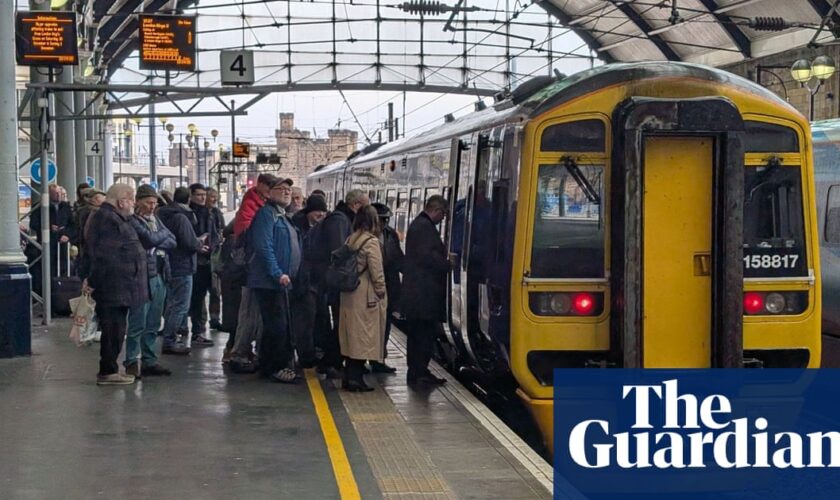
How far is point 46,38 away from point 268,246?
715 cm

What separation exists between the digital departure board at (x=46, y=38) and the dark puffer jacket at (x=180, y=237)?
14.8 feet

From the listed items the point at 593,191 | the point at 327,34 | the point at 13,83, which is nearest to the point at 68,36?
the point at 13,83

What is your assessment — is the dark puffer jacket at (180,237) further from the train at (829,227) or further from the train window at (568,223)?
the train at (829,227)

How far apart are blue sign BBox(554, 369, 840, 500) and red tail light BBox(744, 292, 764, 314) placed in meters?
0.41

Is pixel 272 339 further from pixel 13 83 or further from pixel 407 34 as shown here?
pixel 407 34

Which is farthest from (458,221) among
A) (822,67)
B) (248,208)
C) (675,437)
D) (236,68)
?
(236,68)

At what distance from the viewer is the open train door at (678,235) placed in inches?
303

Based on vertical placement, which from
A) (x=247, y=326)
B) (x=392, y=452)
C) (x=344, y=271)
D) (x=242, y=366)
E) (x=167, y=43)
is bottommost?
(x=392, y=452)

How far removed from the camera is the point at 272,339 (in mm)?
10398

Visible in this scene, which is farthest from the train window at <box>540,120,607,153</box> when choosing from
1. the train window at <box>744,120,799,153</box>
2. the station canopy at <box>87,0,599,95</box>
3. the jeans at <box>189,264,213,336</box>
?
the station canopy at <box>87,0,599,95</box>

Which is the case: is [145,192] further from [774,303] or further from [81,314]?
[774,303]

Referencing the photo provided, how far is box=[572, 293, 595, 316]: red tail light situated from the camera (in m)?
8.02

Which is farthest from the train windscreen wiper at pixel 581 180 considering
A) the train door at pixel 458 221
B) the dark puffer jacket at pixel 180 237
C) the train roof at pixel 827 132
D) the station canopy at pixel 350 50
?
the station canopy at pixel 350 50

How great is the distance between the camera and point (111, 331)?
32.7ft
